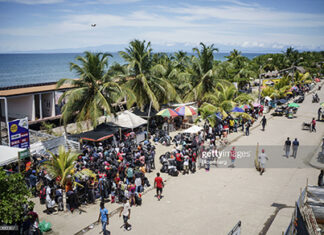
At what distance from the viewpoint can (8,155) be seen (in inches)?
510

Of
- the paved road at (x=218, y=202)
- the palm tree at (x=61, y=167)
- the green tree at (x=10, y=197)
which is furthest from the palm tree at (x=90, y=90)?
the green tree at (x=10, y=197)

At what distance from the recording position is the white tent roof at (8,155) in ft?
41.4

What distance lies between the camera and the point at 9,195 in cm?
769

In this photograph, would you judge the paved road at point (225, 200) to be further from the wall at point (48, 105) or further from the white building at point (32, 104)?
the wall at point (48, 105)

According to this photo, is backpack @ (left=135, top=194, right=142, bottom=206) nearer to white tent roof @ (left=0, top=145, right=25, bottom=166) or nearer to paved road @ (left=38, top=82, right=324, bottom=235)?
paved road @ (left=38, top=82, right=324, bottom=235)

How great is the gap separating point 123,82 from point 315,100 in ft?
98.6

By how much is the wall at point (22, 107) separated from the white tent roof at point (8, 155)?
8.65 meters

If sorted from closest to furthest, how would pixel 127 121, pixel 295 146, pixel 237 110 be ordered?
pixel 295 146, pixel 127 121, pixel 237 110

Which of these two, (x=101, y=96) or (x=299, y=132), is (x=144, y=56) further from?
(x=299, y=132)

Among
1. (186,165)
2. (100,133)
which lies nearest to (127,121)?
(100,133)

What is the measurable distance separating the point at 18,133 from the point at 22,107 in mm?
8476

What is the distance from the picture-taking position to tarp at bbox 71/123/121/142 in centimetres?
1744

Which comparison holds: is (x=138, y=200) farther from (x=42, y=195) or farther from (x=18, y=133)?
(x=18, y=133)

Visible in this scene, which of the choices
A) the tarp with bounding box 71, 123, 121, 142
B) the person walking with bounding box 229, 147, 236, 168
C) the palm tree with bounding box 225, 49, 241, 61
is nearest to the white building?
the tarp with bounding box 71, 123, 121, 142
